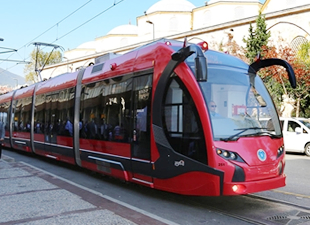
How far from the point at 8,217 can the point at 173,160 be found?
291 centimetres

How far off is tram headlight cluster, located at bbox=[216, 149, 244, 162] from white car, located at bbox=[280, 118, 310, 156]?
1100 cm

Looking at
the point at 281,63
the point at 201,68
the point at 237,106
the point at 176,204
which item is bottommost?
the point at 176,204

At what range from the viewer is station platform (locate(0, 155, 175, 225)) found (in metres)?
5.59

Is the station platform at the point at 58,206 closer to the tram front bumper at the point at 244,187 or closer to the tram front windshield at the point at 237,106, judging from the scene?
the tram front bumper at the point at 244,187

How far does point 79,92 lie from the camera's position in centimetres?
1029

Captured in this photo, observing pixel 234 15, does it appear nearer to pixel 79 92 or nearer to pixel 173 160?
pixel 79 92

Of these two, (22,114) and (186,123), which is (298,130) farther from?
(22,114)

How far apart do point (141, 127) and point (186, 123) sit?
4.17 ft

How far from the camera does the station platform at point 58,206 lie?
5.59 meters

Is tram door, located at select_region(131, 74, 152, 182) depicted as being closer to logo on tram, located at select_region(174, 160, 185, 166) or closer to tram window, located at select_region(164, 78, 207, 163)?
tram window, located at select_region(164, 78, 207, 163)

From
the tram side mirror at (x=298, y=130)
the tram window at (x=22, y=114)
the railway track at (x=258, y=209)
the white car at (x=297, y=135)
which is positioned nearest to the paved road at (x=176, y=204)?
the railway track at (x=258, y=209)

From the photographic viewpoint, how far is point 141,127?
7223mm

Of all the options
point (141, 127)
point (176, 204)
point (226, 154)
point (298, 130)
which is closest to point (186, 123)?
point (226, 154)

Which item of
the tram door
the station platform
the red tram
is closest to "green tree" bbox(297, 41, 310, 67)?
the red tram
